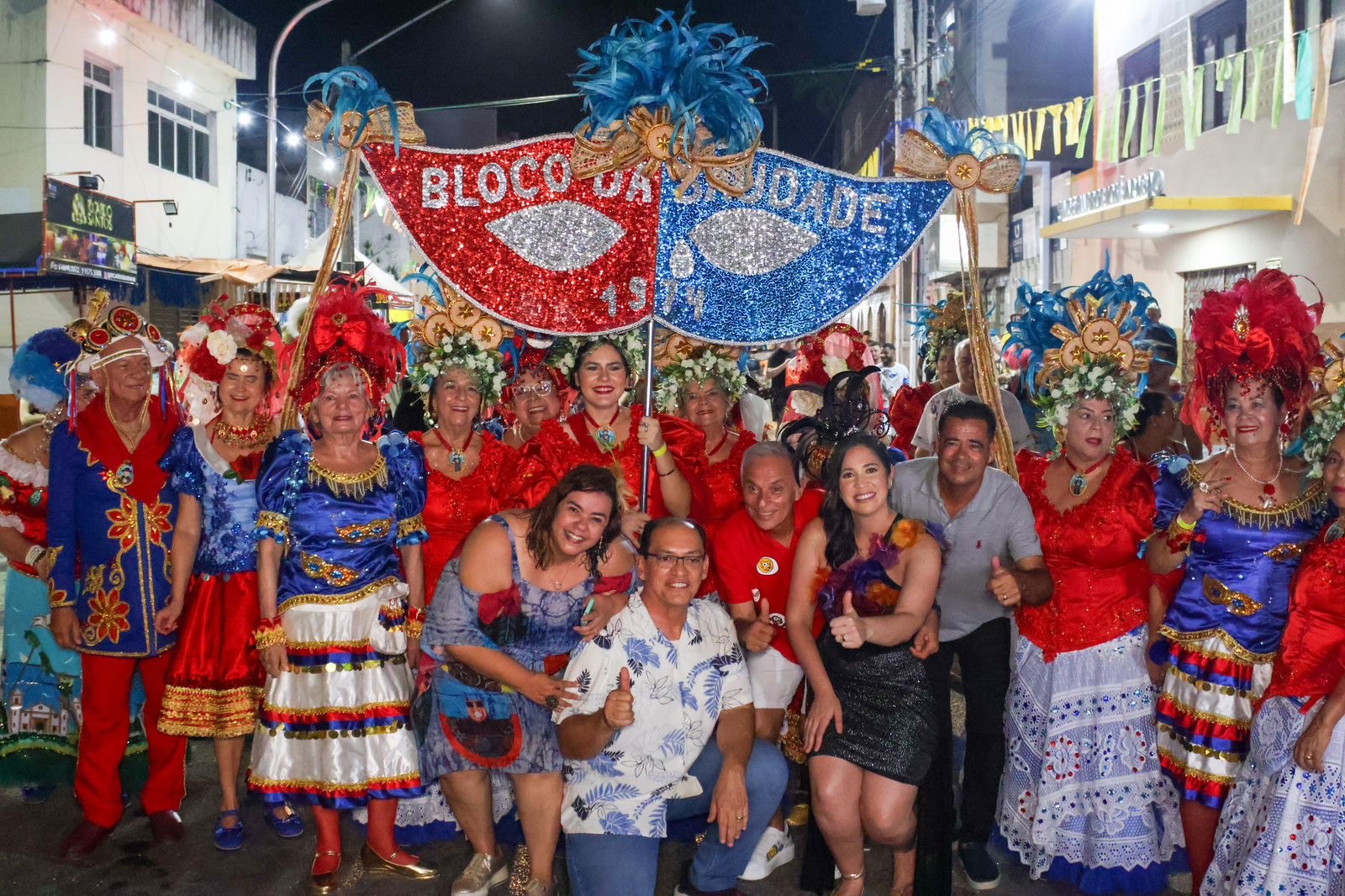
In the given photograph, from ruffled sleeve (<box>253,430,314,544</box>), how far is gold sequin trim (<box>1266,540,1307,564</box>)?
3.25 metres

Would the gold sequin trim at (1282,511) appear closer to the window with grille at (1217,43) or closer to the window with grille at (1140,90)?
the window with grille at (1217,43)

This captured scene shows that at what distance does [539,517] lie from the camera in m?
3.67

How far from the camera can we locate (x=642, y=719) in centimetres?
356

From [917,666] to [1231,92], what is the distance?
1155 cm

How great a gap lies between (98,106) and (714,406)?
16454 millimetres

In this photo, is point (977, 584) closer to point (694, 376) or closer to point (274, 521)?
point (694, 376)

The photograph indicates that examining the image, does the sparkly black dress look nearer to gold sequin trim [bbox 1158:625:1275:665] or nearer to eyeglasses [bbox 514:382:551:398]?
gold sequin trim [bbox 1158:625:1275:665]

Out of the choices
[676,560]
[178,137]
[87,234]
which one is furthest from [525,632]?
[178,137]

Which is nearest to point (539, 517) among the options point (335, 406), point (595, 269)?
point (335, 406)

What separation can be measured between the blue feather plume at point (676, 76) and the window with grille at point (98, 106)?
16.1m

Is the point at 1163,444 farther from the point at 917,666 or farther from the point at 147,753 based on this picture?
the point at 147,753

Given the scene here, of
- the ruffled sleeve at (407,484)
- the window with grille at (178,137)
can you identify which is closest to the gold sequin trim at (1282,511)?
the ruffled sleeve at (407,484)

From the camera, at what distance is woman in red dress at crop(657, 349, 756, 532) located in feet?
16.8

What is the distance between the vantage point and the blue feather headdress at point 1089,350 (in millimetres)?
4164
